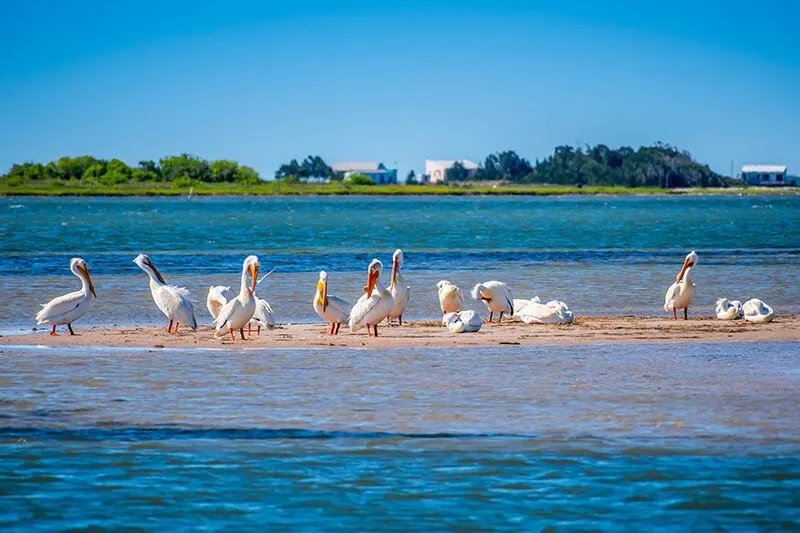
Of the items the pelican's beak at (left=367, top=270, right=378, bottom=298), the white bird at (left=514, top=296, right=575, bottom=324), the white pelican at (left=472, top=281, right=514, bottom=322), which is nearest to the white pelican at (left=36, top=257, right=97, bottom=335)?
the pelican's beak at (left=367, top=270, right=378, bottom=298)

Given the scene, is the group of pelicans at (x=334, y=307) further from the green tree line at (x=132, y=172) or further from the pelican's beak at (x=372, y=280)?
the green tree line at (x=132, y=172)

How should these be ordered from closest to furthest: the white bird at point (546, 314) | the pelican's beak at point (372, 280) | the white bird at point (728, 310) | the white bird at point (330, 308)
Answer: the white bird at point (330, 308), the pelican's beak at point (372, 280), the white bird at point (546, 314), the white bird at point (728, 310)

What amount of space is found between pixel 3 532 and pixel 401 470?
8.09ft

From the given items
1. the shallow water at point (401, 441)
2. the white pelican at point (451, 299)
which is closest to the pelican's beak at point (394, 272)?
the white pelican at point (451, 299)

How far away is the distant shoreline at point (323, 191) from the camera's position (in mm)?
170375

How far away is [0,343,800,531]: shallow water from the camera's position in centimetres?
761

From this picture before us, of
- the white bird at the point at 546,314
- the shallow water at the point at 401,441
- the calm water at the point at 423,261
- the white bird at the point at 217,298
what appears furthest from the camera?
the calm water at the point at 423,261

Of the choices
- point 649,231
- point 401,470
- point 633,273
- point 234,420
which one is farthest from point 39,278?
point 649,231

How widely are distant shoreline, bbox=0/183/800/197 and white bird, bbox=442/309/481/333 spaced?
155604 mm

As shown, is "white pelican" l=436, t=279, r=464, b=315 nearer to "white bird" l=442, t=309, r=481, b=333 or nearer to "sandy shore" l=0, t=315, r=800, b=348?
"sandy shore" l=0, t=315, r=800, b=348

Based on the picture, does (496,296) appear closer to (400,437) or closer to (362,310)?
(362,310)

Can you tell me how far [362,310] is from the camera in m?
15.1

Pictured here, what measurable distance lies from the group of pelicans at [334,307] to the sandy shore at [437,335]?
0.49ft

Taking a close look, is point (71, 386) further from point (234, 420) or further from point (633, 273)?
point (633, 273)
